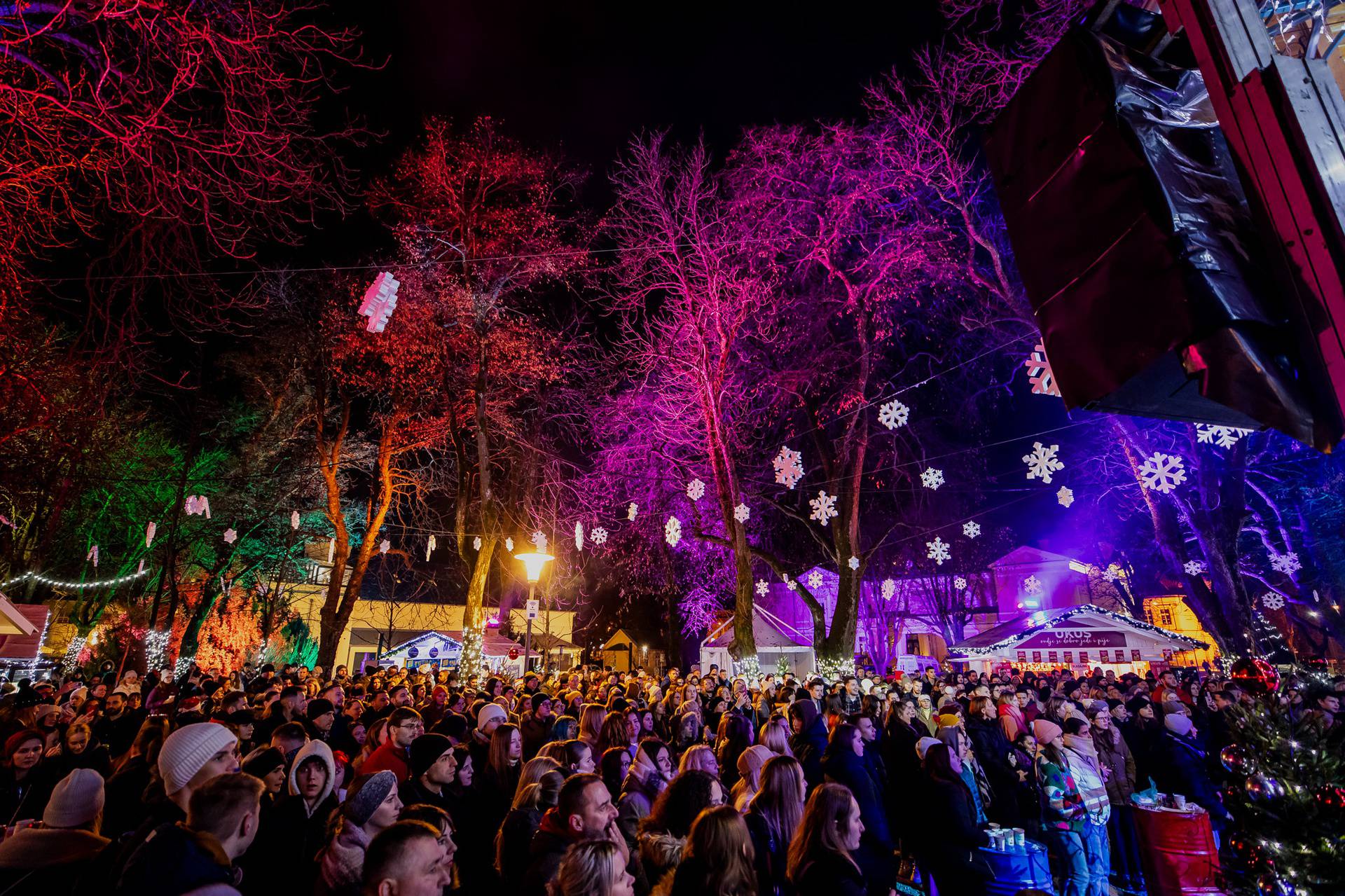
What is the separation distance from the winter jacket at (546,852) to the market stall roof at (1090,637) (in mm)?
19910

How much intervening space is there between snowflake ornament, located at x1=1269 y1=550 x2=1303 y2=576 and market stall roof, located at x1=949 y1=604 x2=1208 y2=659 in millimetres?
9859

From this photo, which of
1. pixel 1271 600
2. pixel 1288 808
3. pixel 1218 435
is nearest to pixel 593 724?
pixel 1288 808

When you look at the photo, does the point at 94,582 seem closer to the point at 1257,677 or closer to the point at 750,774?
the point at 750,774

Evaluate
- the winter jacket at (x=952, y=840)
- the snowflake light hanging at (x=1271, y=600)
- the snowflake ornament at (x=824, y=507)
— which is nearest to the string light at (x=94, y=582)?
the snowflake ornament at (x=824, y=507)

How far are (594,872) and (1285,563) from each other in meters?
33.4

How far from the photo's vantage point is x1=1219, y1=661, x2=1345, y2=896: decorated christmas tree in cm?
353

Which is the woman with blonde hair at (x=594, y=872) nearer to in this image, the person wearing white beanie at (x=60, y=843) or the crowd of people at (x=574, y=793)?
the crowd of people at (x=574, y=793)

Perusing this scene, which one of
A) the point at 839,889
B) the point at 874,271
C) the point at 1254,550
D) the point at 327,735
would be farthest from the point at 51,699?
the point at 1254,550

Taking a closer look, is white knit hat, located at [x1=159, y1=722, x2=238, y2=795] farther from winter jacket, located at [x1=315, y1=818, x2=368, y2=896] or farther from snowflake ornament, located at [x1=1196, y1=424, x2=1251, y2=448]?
snowflake ornament, located at [x1=1196, y1=424, x2=1251, y2=448]

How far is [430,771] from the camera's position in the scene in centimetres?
463

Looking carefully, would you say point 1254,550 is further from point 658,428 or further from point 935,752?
point 935,752

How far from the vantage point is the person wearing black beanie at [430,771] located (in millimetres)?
4566

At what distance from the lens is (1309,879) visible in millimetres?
3494

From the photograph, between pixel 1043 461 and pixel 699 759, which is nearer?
pixel 699 759
